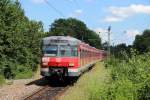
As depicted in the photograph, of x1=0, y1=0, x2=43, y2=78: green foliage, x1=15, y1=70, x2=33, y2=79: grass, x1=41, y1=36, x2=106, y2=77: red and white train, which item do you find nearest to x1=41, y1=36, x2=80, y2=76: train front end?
x1=41, y1=36, x2=106, y2=77: red and white train

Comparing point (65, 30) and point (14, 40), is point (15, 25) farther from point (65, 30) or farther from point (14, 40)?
point (65, 30)

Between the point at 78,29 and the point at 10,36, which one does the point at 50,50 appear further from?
the point at 78,29

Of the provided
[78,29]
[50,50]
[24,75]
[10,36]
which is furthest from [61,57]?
[78,29]

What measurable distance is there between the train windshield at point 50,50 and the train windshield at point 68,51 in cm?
36

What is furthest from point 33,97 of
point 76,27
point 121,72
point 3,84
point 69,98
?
point 76,27

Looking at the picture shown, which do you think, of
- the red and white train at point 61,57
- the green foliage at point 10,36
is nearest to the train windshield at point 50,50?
the red and white train at point 61,57

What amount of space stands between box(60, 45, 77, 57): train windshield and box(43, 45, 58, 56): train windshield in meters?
0.36

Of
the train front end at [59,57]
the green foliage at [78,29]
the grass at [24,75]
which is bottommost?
the grass at [24,75]

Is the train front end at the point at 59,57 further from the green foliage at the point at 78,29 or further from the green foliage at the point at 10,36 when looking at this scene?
the green foliage at the point at 78,29

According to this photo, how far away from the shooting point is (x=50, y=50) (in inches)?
1127

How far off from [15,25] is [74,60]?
24.5 ft

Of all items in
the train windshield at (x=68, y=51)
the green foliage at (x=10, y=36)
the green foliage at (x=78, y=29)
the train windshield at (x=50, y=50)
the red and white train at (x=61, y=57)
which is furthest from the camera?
the green foliage at (x=78, y=29)

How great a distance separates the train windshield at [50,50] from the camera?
28.5 meters

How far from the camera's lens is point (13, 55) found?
35625 millimetres
